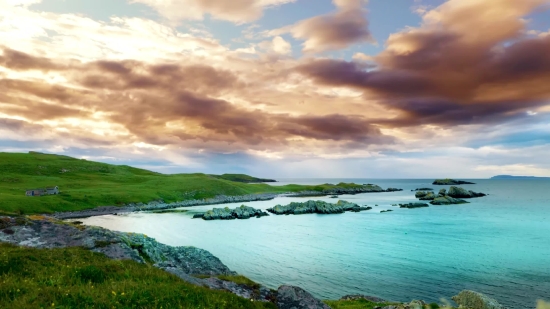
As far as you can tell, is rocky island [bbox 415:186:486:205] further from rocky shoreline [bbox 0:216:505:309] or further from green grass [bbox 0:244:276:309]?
green grass [bbox 0:244:276:309]

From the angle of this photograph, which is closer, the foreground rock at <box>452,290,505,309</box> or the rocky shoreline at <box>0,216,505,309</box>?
the rocky shoreline at <box>0,216,505,309</box>

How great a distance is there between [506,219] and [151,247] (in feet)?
379

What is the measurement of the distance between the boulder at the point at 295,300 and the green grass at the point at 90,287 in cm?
86

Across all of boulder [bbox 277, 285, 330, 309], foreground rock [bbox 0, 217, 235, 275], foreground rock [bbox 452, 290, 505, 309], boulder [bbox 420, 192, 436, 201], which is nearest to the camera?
boulder [bbox 277, 285, 330, 309]

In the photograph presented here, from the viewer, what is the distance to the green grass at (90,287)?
11172mm

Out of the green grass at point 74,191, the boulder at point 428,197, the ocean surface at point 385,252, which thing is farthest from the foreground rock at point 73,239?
the boulder at point 428,197

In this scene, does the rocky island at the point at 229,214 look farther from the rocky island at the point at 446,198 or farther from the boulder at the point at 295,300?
the rocky island at the point at 446,198

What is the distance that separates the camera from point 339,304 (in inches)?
1139

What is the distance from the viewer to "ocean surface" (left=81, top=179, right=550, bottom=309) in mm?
39000

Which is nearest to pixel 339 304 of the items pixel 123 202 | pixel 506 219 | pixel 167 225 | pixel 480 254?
pixel 480 254

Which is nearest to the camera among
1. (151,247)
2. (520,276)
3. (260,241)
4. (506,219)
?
(151,247)

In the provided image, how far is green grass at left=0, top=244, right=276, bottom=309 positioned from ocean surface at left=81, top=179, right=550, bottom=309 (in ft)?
88.2

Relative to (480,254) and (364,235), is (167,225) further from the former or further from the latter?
(480,254)

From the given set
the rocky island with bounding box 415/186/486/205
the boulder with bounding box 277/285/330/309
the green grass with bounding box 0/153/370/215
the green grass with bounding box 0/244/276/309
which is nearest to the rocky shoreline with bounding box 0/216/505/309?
the boulder with bounding box 277/285/330/309
